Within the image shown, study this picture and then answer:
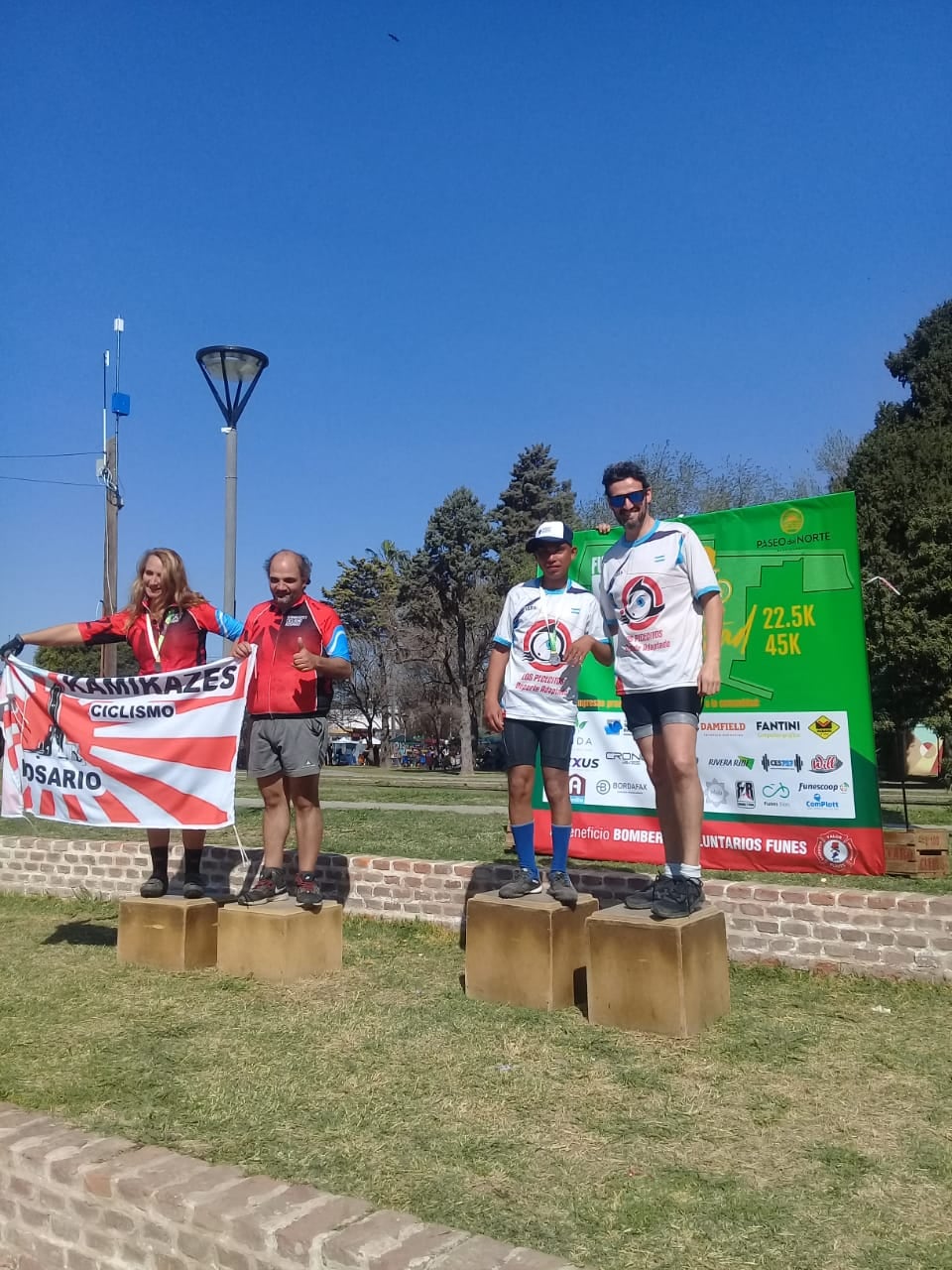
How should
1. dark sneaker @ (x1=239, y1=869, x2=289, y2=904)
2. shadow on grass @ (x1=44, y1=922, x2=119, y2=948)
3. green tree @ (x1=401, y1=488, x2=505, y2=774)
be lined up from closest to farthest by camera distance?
1. dark sneaker @ (x1=239, y1=869, x2=289, y2=904)
2. shadow on grass @ (x1=44, y1=922, x2=119, y2=948)
3. green tree @ (x1=401, y1=488, x2=505, y2=774)

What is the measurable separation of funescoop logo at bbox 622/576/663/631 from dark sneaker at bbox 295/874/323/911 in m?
2.07

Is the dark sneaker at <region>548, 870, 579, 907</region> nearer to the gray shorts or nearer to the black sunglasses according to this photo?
the gray shorts

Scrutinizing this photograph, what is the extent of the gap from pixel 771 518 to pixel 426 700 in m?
43.1

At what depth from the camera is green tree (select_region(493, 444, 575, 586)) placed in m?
49.0

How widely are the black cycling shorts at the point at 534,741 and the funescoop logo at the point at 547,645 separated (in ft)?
0.93

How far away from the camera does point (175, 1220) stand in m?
2.60

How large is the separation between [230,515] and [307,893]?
5999mm

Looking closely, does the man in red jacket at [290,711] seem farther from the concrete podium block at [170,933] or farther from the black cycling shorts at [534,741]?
the black cycling shorts at [534,741]

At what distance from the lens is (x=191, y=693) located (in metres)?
5.52

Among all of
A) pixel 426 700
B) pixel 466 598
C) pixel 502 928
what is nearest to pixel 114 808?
pixel 502 928

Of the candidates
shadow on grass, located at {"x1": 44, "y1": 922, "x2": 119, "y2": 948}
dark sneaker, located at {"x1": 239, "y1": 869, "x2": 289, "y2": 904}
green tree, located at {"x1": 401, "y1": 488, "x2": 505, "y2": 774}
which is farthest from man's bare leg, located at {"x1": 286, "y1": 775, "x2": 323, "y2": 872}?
green tree, located at {"x1": 401, "y1": 488, "x2": 505, "y2": 774}

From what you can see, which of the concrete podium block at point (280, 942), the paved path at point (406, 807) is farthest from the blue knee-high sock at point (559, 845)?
the paved path at point (406, 807)

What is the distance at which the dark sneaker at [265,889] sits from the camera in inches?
199

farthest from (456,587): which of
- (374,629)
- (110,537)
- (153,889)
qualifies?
(153,889)
